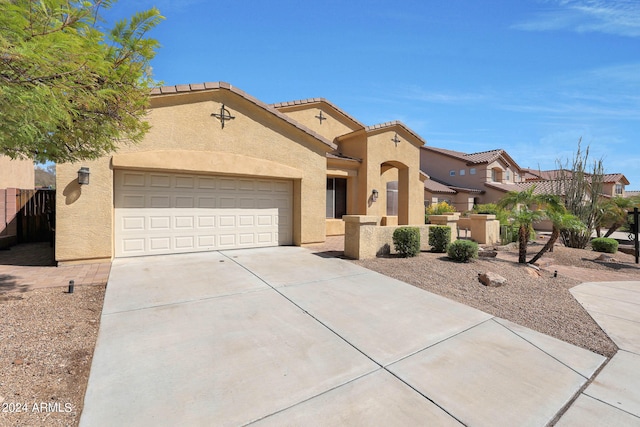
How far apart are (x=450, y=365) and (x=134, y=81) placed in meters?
5.31

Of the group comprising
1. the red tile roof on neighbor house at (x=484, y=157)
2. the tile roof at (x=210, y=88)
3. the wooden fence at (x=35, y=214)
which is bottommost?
the wooden fence at (x=35, y=214)

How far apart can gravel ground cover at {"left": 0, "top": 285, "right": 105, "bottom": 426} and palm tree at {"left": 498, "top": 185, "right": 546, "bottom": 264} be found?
33.7 feet

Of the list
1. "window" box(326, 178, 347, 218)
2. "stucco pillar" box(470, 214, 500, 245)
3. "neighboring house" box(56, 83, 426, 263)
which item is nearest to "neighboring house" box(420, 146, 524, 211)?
"stucco pillar" box(470, 214, 500, 245)

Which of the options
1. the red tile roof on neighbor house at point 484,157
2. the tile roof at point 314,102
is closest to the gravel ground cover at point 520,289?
the tile roof at point 314,102

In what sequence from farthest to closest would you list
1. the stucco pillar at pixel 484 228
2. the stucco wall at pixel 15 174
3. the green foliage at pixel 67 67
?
the stucco wall at pixel 15 174
the stucco pillar at pixel 484 228
the green foliage at pixel 67 67

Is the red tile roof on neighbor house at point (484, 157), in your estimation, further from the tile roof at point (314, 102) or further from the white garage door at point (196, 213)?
the white garage door at point (196, 213)

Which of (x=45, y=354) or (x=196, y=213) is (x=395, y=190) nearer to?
(x=196, y=213)

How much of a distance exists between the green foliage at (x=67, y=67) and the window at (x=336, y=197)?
10.0m

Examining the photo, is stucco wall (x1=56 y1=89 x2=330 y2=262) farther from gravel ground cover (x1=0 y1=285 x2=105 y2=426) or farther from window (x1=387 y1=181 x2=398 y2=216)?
window (x1=387 y1=181 x2=398 y2=216)

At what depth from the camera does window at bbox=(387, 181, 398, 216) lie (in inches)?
636

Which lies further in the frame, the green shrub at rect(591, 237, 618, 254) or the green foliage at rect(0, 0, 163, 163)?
the green shrub at rect(591, 237, 618, 254)

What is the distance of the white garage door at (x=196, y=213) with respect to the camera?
816cm

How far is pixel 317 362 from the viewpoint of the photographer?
10.5 feet

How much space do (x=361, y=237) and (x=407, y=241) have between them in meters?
1.47
